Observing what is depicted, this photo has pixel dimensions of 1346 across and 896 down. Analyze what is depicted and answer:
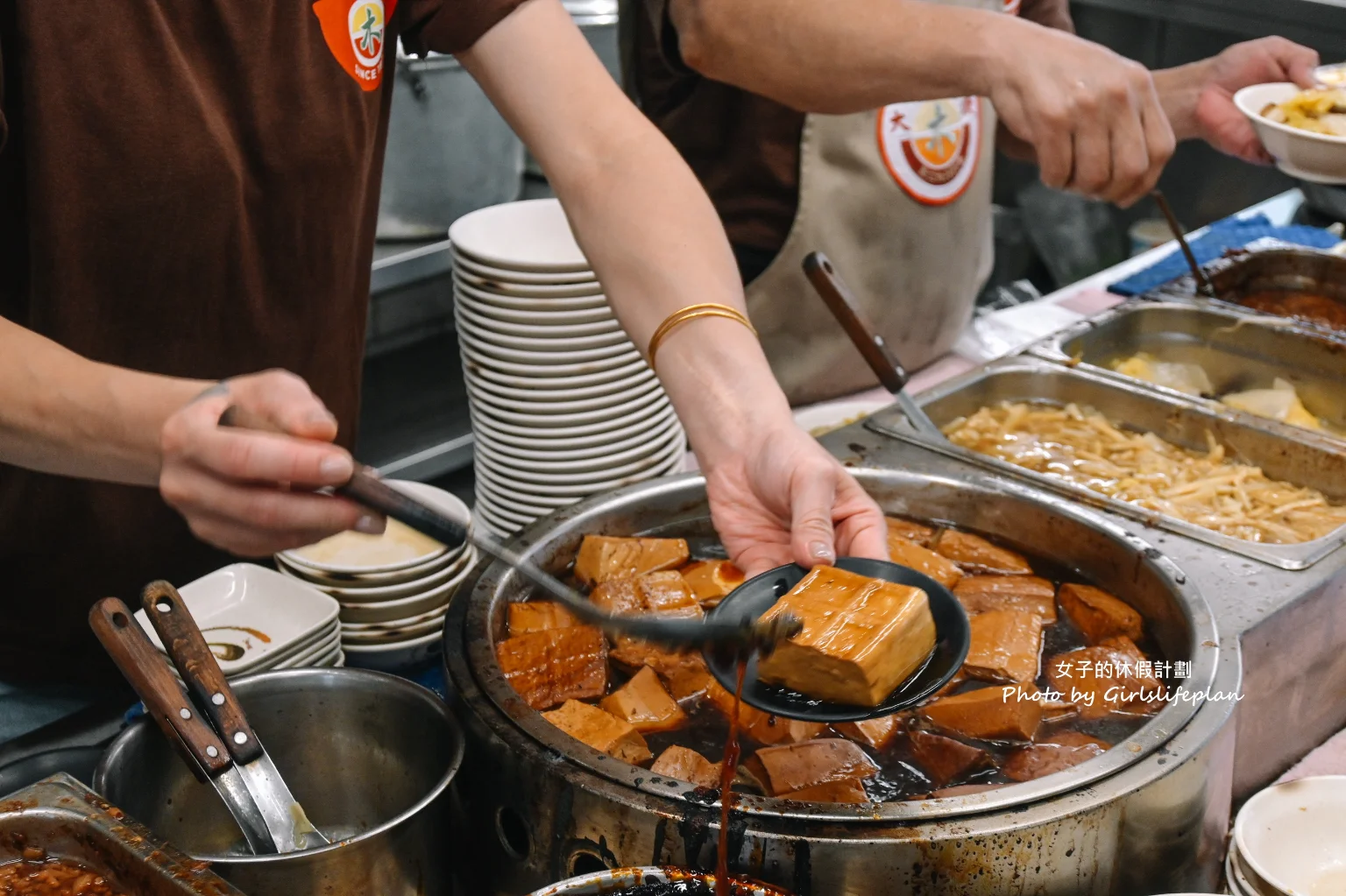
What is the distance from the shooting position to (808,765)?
156 centimetres

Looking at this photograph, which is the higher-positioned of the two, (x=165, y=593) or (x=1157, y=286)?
(x=165, y=593)

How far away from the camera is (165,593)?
1.55 metres

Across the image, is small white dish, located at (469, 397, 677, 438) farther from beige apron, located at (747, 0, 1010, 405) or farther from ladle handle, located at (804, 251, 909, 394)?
beige apron, located at (747, 0, 1010, 405)

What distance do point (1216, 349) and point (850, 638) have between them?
2029 millimetres

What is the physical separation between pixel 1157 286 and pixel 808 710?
2258mm

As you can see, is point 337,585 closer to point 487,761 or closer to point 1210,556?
point 487,761

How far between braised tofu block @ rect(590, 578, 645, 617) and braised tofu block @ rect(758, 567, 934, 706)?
340 mm

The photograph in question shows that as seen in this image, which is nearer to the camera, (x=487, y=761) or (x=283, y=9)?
(x=487, y=761)

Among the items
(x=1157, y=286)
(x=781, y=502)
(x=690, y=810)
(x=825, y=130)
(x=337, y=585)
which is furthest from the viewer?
(x=1157, y=286)

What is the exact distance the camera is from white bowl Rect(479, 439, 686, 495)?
2.53 metres

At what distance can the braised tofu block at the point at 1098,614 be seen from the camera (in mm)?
1930

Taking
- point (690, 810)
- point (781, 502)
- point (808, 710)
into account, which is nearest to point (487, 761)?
point (690, 810)

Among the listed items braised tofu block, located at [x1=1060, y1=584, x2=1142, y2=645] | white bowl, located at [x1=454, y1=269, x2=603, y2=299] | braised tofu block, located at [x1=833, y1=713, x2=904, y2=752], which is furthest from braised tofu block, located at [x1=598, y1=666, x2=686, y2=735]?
white bowl, located at [x1=454, y1=269, x2=603, y2=299]

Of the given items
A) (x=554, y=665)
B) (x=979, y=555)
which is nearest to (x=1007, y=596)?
(x=979, y=555)
